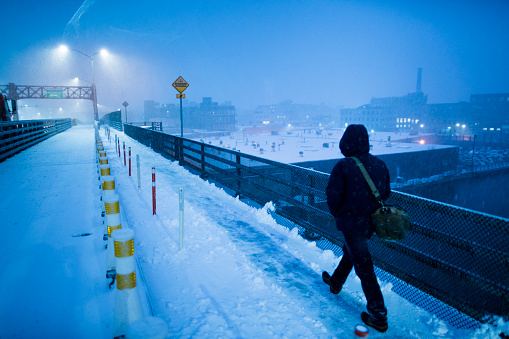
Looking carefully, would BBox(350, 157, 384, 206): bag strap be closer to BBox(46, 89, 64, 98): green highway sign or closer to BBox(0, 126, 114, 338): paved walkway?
BBox(0, 126, 114, 338): paved walkway

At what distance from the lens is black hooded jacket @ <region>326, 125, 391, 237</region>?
133 inches

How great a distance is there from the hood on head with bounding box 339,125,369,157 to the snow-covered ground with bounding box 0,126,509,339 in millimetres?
2043

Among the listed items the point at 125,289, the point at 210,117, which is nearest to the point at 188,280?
the point at 125,289

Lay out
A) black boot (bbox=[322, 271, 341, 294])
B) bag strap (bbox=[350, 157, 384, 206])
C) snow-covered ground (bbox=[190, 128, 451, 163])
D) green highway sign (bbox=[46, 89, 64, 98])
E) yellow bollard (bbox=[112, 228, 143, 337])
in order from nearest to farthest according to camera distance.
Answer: yellow bollard (bbox=[112, 228, 143, 337]) < bag strap (bbox=[350, 157, 384, 206]) < black boot (bbox=[322, 271, 341, 294]) < snow-covered ground (bbox=[190, 128, 451, 163]) < green highway sign (bbox=[46, 89, 64, 98])

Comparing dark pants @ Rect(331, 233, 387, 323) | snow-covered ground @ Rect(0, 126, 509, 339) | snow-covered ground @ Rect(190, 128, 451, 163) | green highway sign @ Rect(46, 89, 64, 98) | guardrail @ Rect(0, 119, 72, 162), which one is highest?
green highway sign @ Rect(46, 89, 64, 98)

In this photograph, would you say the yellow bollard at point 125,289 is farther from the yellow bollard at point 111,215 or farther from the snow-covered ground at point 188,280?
the yellow bollard at point 111,215

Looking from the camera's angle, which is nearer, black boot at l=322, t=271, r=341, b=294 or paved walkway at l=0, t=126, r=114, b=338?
paved walkway at l=0, t=126, r=114, b=338

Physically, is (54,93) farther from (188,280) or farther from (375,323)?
(375,323)

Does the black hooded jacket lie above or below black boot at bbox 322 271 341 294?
above

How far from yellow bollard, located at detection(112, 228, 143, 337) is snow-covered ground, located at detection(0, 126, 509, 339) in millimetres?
546

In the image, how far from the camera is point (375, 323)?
3471 mm

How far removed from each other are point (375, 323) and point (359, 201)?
4.54 feet

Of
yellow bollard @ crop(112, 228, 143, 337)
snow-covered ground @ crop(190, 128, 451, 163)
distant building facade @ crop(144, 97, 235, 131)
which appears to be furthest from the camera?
distant building facade @ crop(144, 97, 235, 131)

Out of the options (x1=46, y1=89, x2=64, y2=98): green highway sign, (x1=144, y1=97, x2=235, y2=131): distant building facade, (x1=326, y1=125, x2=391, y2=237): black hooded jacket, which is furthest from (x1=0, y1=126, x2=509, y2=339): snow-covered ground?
(x1=144, y1=97, x2=235, y2=131): distant building facade
